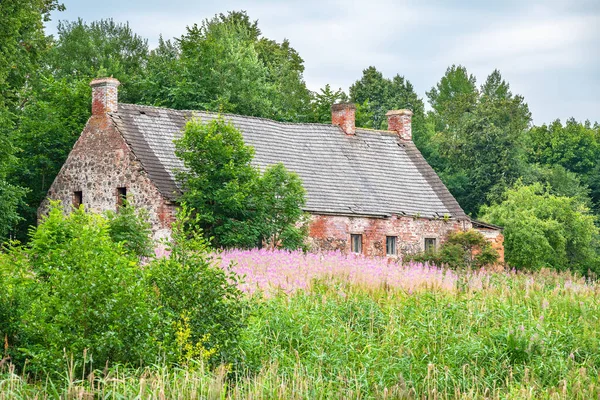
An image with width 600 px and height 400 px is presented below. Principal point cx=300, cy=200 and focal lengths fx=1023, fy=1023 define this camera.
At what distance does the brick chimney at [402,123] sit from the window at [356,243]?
7.85m

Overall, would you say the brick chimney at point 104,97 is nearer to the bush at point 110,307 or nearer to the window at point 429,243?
the window at point 429,243

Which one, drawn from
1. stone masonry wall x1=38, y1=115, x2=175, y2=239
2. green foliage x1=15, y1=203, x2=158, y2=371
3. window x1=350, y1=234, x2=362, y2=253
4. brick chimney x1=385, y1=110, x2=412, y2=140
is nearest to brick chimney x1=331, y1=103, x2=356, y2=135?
brick chimney x1=385, y1=110, x2=412, y2=140

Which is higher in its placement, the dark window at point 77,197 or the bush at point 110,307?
the dark window at point 77,197

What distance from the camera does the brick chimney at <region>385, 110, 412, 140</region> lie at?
137ft

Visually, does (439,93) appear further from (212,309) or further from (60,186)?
(212,309)

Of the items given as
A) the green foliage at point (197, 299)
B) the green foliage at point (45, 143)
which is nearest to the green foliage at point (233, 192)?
the green foliage at point (45, 143)

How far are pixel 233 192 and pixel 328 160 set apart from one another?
9.56m

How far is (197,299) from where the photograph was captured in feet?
43.4

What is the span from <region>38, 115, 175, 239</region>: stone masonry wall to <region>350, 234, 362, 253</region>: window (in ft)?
24.3

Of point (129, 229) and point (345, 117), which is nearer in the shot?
point (129, 229)

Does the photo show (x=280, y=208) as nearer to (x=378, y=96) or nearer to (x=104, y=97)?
(x=104, y=97)

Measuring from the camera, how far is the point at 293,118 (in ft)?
157

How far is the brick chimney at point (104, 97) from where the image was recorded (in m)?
32.2

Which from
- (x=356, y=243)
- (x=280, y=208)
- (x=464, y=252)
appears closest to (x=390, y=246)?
(x=356, y=243)
